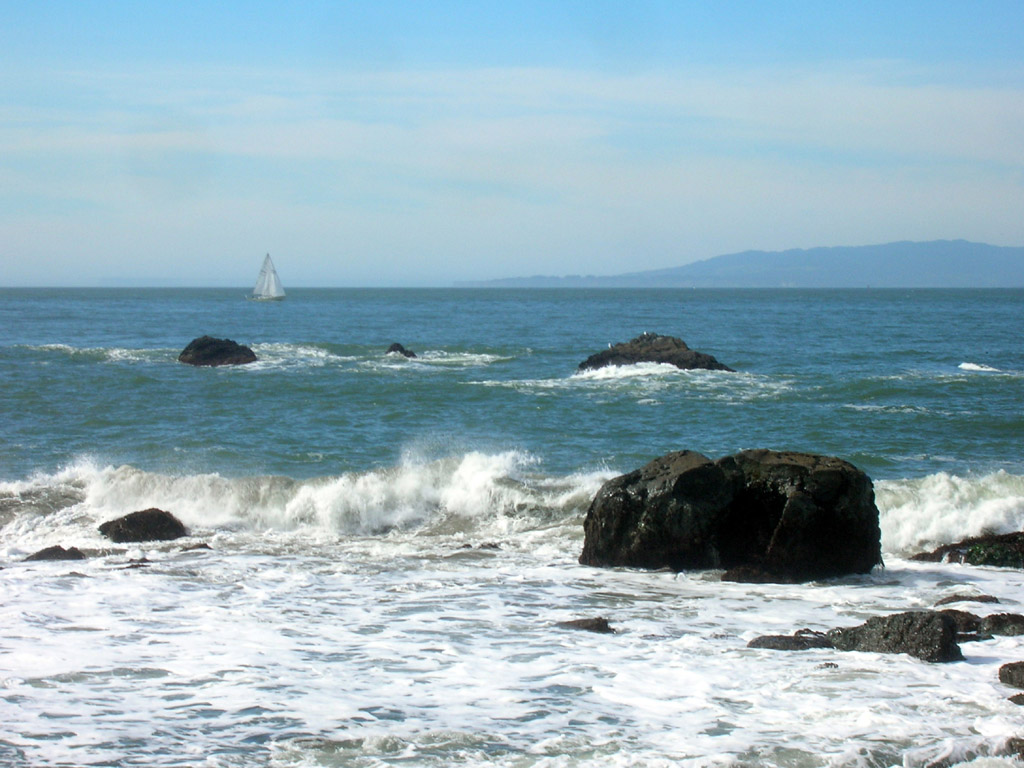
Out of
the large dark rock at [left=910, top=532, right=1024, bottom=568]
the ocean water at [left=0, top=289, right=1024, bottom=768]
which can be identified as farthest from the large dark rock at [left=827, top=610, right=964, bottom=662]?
the large dark rock at [left=910, top=532, right=1024, bottom=568]

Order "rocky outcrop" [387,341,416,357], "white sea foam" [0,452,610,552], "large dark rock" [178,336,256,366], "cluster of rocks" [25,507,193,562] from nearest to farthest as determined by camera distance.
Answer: "cluster of rocks" [25,507,193,562] → "white sea foam" [0,452,610,552] → "large dark rock" [178,336,256,366] → "rocky outcrop" [387,341,416,357]

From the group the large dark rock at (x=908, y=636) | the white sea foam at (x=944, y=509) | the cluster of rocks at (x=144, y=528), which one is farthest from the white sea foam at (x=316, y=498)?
the large dark rock at (x=908, y=636)

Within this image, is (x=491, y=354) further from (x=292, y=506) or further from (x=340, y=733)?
(x=340, y=733)

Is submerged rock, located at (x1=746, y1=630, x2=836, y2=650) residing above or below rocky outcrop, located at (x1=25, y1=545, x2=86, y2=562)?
above

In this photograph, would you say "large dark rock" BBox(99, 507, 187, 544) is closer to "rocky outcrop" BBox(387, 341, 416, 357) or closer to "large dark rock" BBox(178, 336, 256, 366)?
"large dark rock" BBox(178, 336, 256, 366)

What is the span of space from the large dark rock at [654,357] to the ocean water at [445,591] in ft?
20.3

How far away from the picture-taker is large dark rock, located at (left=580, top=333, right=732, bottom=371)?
36750 mm

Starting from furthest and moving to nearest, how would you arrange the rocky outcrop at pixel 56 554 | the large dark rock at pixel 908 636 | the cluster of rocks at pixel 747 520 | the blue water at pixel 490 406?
the blue water at pixel 490 406, the rocky outcrop at pixel 56 554, the cluster of rocks at pixel 747 520, the large dark rock at pixel 908 636

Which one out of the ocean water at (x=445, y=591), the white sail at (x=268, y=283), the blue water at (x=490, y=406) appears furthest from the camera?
the white sail at (x=268, y=283)

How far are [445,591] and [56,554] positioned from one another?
490 cm

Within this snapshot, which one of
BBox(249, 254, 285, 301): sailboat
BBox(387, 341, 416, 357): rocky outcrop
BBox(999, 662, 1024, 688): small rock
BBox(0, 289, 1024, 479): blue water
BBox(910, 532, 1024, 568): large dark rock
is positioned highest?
BBox(249, 254, 285, 301): sailboat

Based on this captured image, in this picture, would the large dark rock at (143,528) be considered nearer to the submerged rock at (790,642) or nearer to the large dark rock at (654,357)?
the submerged rock at (790,642)

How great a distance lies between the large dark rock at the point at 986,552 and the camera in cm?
1238

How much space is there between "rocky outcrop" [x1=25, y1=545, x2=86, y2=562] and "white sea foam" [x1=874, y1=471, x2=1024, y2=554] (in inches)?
405
